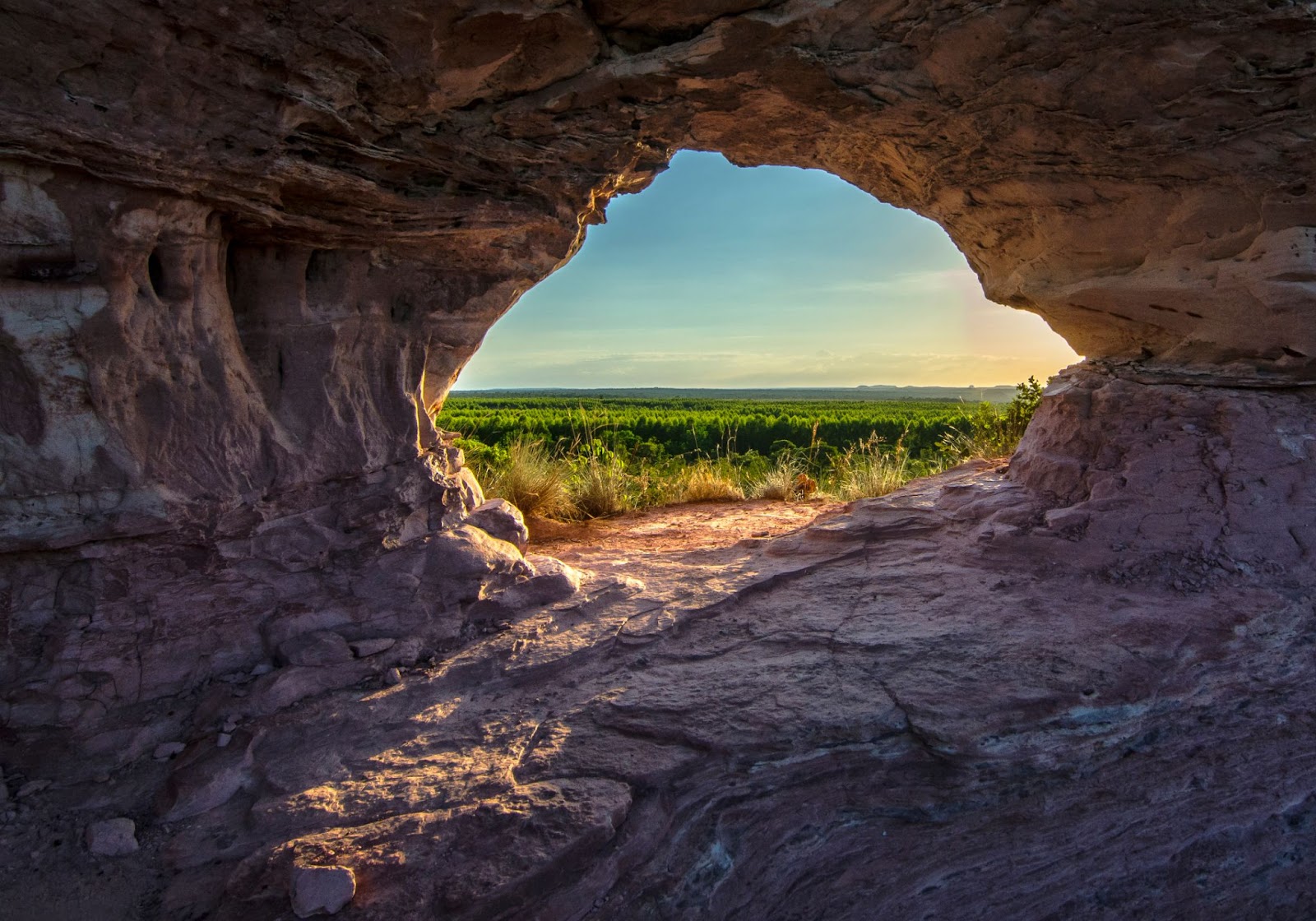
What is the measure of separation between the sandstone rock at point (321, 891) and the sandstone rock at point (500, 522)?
81.0 inches

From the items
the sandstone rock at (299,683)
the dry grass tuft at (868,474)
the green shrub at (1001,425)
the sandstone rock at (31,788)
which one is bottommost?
the sandstone rock at (31,788)

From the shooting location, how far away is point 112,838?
2.56 metres

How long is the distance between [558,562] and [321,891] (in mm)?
2135

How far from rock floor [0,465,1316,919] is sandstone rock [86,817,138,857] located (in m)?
0.03

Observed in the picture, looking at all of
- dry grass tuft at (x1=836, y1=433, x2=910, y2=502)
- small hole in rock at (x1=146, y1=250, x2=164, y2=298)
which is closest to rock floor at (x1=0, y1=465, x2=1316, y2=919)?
small hole in rock at (x1=146, y1=250, x2=164, y2=298)

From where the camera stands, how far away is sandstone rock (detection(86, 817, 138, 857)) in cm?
255

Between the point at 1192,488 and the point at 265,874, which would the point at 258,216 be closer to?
the point at 265,874

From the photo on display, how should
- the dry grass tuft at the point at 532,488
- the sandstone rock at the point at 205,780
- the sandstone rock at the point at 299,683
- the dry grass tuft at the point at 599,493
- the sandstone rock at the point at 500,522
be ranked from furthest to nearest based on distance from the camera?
the dry grass tuft at the point at 599,493 → the dry grass tuft at the point at 532,488 → the sandstone rock at the point at 500,522 → the sandstone rock at the point at 299,683 → the sandstone rock at the point at 205,780

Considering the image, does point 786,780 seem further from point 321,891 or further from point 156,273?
point 156,273

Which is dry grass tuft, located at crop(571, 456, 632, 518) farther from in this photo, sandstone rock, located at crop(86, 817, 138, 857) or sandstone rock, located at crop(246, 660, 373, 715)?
sandstone rock, located at crop(86, 817, 138, 857)

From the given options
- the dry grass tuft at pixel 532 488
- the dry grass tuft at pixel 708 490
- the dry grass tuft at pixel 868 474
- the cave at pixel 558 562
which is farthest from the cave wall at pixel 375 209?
the dry grass tuft at pixel 708 490

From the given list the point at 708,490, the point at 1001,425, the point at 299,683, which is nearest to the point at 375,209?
the point at 299,683

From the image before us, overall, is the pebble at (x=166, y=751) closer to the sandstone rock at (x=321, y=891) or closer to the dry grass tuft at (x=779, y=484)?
the sandstone rock at (x=321, y=891)

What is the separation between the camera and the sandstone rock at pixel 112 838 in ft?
8.38
